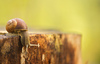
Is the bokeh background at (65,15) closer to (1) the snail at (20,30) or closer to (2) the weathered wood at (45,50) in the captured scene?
(2) the weathered wood at (45,50)

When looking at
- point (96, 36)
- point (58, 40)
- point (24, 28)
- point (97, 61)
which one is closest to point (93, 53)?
point (97, 61)

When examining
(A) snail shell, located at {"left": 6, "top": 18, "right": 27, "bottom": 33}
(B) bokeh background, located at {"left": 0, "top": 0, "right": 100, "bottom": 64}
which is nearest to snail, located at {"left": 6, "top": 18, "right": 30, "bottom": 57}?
(A) snail shell, located at {"left": 6, "top": 18, "right": 27, "bottom": 33}

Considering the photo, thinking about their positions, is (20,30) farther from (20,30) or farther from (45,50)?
(45,50)

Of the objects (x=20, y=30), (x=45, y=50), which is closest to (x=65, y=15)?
(x=45, y=50)

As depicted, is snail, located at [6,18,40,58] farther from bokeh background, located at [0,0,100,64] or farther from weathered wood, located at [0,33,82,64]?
bokeh background, located at [0,0,100,64]

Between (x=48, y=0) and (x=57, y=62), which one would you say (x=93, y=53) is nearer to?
(x=48, y=0)

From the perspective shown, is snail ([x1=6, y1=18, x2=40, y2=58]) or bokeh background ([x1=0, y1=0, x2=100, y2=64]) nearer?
snail ([x1=6, y1=18, x2=40, y2=58])

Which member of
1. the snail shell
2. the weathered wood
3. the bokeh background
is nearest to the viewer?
the weathered wood
